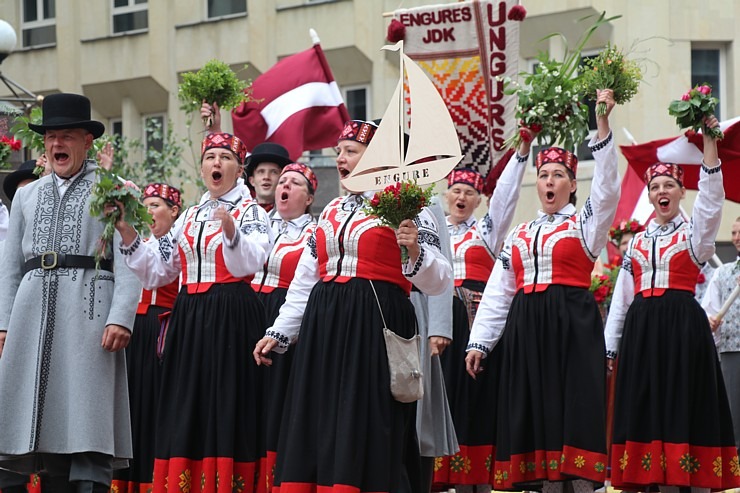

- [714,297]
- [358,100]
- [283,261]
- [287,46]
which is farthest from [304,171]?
[287,46]

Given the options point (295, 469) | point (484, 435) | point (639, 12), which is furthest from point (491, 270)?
point (639, 12)

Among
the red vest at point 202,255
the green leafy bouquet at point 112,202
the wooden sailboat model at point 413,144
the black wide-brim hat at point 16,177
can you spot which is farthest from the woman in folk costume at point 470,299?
the black wide-brim hat at point 16,177

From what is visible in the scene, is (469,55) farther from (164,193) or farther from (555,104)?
(164,193)

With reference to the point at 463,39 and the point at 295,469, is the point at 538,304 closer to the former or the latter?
the point at 295,469

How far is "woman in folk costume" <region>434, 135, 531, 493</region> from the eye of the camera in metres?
9.38

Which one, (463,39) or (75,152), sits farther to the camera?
(463,39)

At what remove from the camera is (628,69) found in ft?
27.7

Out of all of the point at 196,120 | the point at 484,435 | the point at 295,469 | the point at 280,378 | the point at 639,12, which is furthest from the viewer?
the point at 196,120

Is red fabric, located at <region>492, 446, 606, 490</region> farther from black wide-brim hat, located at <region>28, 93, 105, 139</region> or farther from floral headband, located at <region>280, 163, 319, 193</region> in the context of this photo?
black wide-brim hat, located at <region>28, 93, 105, 139</region>

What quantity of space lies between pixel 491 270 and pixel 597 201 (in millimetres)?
1645

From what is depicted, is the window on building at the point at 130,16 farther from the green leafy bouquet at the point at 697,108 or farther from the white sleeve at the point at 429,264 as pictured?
the white sleeve at the point at 429,264

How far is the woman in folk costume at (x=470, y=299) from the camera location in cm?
938

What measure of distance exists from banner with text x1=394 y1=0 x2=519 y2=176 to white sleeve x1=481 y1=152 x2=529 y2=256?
4.16 ft

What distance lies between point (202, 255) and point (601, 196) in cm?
241
